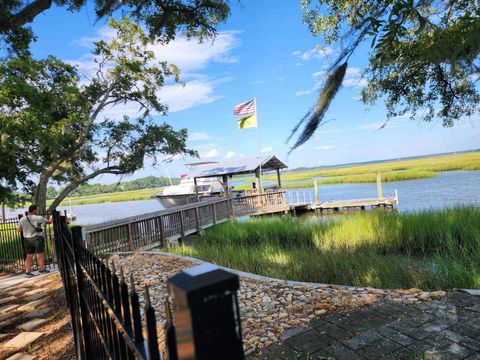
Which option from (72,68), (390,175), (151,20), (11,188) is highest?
(72,68)

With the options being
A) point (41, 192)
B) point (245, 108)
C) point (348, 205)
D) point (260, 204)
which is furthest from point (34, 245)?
point (348, 205)

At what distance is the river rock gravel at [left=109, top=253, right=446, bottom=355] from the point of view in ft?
12.1

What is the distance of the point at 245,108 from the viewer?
74.0 feet

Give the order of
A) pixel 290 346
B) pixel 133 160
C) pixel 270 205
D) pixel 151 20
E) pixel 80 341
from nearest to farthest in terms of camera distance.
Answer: pixel 80 341, pixel 290 346, pixel 151 20, pixel 133 160, pixel 270 205

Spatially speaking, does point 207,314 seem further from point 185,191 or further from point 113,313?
point 185,191

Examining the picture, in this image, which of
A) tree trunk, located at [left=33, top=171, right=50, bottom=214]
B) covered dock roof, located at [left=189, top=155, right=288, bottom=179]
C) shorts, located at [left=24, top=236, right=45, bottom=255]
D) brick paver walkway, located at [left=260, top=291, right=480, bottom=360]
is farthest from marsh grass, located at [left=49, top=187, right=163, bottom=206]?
brick paver walkway, located at [left=260, top=291, right=480, bottom=360]

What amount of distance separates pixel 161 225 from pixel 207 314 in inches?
502

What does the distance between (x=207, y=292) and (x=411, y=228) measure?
1100 cm

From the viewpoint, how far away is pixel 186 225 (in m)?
14.9

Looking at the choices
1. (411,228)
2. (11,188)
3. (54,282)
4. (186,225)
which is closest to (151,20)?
(54,282)

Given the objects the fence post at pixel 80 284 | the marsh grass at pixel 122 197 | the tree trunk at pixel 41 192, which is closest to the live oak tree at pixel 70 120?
the tree trunk at pixel 41 192

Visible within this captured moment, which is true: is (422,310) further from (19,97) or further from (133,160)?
(133,160)

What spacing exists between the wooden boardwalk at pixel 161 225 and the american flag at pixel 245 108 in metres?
6.05

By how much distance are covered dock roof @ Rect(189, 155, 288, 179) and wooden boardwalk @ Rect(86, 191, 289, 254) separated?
3.04 meters
